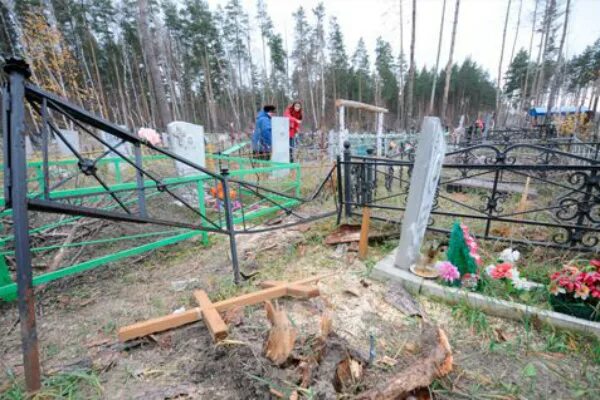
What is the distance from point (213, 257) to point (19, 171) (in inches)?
92.2

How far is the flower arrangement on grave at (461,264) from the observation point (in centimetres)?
212

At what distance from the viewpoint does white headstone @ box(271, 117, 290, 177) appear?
23.0 ft

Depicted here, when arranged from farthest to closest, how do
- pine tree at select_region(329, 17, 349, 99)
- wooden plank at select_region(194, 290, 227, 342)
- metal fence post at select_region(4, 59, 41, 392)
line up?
pine tree at select_region(329, 17, 349, 99) < wooden plank at select_region(194, 290, 227, 342) < metal fence post at select_region(4, 59, 41, 392)

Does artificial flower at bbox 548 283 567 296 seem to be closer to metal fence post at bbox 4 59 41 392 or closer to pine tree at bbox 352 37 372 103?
metal fence post at bbox 4 59 41 392

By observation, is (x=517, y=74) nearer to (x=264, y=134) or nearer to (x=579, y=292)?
(x=264, y=134)

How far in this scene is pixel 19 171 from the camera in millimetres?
1127

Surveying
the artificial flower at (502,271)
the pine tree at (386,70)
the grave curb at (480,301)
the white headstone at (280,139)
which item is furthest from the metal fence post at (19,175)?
the pine tree at (386,70)

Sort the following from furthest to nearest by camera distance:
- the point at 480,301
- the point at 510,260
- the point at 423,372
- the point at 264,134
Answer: the point at 264,134 < the point at 510,260 < the point at 480,301 < the point at 423,372

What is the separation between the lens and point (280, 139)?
7109 mm

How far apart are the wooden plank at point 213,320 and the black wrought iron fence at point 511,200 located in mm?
1796

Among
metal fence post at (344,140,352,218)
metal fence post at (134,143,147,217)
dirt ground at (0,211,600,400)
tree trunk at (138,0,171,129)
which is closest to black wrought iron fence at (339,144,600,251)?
metal fence post at (344,140,352,218)

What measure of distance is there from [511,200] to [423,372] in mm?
5046

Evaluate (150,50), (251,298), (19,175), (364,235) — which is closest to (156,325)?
(251,298)

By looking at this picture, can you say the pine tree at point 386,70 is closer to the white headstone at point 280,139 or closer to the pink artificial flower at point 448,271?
the white headstone at point 280,139
